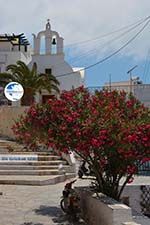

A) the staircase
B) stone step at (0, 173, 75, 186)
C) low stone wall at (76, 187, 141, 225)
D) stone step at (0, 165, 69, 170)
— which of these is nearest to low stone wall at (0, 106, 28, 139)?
the staircase

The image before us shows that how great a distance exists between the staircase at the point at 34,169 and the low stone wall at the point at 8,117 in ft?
19.5

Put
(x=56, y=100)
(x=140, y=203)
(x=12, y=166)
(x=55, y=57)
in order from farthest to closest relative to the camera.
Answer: (x=55, y=57) → (x=12, y=166) → (x=140, y=203) → (x=56, y=100)

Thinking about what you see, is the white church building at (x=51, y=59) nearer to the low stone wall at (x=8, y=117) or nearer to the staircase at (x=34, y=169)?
the low stone wall at (x=8, y=117)

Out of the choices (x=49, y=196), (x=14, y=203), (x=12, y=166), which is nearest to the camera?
(x=14, y=203)

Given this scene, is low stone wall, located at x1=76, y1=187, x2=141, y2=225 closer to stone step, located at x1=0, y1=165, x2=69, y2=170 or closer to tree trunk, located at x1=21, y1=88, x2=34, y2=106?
stone step, located at x1=0, y1=165, x2=69, y2=170

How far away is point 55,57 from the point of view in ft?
136

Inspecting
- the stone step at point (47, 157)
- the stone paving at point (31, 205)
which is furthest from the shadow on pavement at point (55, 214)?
the stone step at point (47, 157)

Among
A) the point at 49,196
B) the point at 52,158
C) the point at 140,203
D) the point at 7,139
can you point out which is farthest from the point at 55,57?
the point at 140,203

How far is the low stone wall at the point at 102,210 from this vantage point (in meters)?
8.67

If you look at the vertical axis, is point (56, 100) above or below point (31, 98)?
below

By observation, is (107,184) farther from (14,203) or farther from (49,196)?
(49,196)

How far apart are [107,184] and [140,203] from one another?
2.23 m

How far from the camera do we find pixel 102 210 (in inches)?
374

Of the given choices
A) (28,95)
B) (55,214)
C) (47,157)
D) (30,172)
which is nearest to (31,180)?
(30,172)
